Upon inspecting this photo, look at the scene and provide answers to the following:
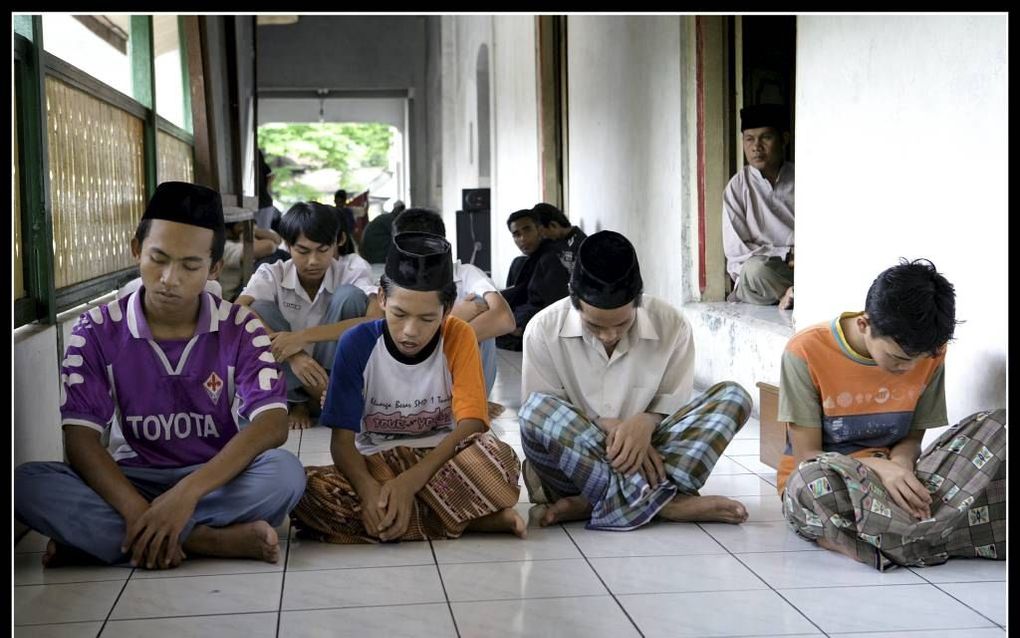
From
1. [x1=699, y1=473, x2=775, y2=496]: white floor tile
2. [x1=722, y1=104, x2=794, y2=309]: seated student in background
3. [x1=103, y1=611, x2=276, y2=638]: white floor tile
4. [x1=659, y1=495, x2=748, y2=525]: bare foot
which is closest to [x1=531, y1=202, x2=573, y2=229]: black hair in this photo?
[x1=722, y1=104, x2=794, y2=309]: seated student in background

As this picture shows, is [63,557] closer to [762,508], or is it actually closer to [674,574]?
[674,574]

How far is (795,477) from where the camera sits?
2617 mm

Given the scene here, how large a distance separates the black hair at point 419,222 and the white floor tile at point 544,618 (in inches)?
75.5

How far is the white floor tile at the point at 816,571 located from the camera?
239 cm

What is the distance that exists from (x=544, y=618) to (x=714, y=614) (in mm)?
329

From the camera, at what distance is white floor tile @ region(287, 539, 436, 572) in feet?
8.36

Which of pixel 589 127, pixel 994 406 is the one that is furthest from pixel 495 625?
pixel 589 127

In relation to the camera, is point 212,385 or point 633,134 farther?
point 633,134

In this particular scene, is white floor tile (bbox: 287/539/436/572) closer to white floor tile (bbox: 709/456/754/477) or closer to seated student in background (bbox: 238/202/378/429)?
white floor tile (bbox: 709/456/754/477)

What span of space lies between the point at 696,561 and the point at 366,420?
914mm

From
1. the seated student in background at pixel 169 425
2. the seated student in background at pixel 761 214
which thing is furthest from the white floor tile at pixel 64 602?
the seated student in background at pixel 761 214

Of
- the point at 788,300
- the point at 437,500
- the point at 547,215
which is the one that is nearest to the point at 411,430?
the point at 437,500

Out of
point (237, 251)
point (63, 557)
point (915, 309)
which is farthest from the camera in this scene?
point (237, 251)

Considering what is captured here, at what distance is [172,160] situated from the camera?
6559 millimetres
